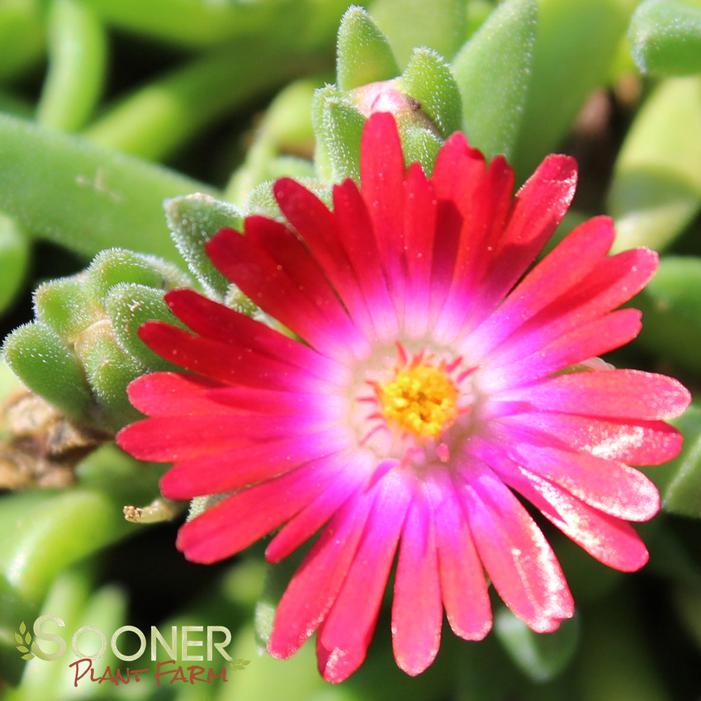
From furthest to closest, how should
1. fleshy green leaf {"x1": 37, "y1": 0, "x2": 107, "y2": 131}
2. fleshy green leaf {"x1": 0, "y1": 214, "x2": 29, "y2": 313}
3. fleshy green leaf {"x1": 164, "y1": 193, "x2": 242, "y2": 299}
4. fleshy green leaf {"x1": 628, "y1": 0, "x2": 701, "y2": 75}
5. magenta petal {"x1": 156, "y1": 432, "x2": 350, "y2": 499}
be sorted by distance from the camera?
fleshy green leaf {"x1": 37, "y1": 0, "x2": 107, "y2": 131}, fleshy green leaf {"x1": 0, "y1": 214, "x2": 29, "y2": 313}, fleshy green leaf {"x1": 628, "y1": 0, "x2": 701, "y2": 75}, fleshy green leaf {"x1": 164, "y1": 193, "x2": 242, "y2": 299}, magenta petal {"x1": 156, "y1": 432, "x2": 350, "y2": 499}

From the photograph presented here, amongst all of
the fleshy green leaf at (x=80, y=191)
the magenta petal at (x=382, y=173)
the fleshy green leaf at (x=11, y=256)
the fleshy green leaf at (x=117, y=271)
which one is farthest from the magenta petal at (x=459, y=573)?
the fleshy green leaf at (x=11, y=256)

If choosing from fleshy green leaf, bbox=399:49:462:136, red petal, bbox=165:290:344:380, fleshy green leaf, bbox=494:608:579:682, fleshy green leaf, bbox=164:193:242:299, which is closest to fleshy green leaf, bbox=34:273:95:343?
fleshy green leaf, bbox=164:193:242:299

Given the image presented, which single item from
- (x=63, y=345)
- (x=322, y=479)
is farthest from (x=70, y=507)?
(x=322, y=479)

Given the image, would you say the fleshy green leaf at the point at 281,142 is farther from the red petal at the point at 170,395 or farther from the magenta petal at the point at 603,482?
the magenta petal at the point at 603,482

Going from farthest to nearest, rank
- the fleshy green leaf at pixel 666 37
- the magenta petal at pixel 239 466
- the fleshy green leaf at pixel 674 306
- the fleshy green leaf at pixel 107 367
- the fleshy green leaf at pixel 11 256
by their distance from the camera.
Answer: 1. the fleshy green leaf at pixel 11 256
2. the fleshy green leaf at pixel 674 306
3. the fleshy green leaf at pixel 666 37
4. the fleshy green leaf at pixel 107 367
5. the magenta petal at pixel 239 466

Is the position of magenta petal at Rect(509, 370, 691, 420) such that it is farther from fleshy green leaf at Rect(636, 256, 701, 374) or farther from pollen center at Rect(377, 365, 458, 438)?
fleshy green leaf at Rect(636, 256, 701, 374)

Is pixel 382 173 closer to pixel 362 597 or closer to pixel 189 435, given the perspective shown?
pixel 189 435
